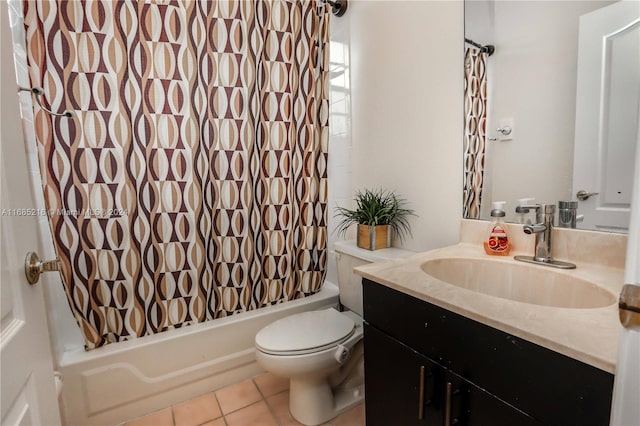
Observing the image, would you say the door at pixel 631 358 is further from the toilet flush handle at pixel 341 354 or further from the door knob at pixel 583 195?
the toilet flush handle at pixel 341 354

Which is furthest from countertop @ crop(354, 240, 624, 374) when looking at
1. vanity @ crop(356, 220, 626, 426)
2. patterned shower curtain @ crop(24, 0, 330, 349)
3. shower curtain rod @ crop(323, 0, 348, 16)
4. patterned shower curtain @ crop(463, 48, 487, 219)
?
shower curtain rod @ crop(323, 0, 348, 16)

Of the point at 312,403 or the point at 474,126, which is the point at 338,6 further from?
the point at 312,403

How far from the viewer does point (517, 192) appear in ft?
3.65

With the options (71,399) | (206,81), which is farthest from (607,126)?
(71,399)

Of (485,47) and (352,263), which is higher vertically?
(485,47)

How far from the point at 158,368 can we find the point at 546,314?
1548 millimetres

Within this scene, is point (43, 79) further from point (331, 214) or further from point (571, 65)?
point (571, 65)

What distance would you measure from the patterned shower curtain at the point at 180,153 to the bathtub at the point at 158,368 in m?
0.08

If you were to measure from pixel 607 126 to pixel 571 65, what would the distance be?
218mm

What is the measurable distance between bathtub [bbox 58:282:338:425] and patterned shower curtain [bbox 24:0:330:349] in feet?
0.26

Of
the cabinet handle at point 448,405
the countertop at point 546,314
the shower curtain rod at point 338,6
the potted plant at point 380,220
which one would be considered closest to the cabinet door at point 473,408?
the cabinet handle at point 448,405

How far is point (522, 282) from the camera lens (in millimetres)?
979

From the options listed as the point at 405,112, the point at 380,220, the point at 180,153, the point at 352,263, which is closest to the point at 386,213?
the point at 380,220

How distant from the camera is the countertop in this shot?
525mm
